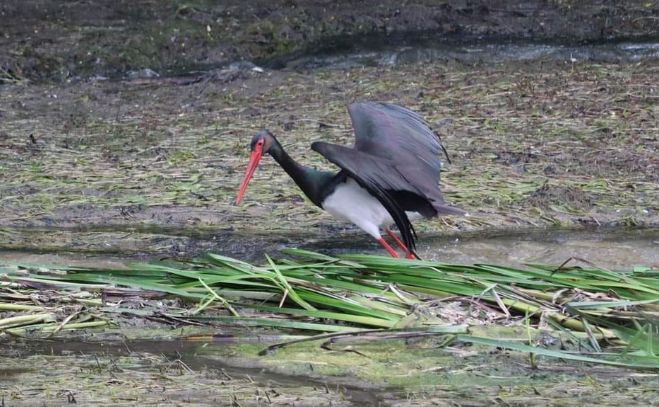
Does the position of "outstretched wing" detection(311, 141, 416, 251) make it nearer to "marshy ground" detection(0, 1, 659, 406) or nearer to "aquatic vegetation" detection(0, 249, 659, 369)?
"aquatic vegetation" detection(0, 249, 659, 369)

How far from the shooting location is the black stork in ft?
22.3

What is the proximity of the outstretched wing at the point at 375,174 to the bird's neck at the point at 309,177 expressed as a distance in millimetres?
440

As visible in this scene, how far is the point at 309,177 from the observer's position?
7.37m

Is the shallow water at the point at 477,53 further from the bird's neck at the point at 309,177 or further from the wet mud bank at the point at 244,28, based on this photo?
the bird's neck at the point at 309,177

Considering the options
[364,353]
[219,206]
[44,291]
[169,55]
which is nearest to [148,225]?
[219,206]

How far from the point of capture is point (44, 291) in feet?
20.8

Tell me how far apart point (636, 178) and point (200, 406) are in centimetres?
474

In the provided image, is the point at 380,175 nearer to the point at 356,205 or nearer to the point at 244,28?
the point at 356,205

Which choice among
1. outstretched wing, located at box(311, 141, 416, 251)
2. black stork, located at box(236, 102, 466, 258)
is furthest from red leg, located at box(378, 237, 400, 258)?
outstretched wing, located at box(311, 141, 416, 251)

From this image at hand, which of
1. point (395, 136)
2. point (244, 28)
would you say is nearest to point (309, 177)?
point (395, 136)

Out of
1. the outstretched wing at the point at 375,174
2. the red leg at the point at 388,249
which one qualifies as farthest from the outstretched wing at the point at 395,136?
the red leg at the point at 388,249

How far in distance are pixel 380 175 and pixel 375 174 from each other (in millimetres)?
34

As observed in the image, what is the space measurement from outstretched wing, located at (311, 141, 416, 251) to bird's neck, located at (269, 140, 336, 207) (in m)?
0.44

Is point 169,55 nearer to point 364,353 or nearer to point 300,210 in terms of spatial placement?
point 300,210
